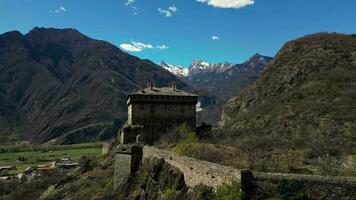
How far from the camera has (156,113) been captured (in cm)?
7144

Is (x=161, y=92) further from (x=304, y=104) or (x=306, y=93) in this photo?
(x=306, y=93)

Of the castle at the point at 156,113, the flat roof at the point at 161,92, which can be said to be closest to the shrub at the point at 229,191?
the castle at the point at 156,113

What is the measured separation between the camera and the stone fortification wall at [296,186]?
25211 mm

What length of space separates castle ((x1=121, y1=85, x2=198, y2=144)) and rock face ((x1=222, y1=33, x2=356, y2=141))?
24.7m

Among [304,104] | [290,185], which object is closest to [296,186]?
[290,185]

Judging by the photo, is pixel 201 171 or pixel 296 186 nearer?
pixel 296 186

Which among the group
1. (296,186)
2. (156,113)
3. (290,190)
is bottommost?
(290,190)

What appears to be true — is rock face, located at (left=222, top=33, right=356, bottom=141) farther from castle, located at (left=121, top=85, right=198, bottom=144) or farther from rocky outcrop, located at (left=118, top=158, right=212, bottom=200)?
rocky outcrop, located at (left=118, top=158, right=212, bottom=200)

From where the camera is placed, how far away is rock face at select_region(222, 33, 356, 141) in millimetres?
89188

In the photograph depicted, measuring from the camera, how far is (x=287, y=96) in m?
112

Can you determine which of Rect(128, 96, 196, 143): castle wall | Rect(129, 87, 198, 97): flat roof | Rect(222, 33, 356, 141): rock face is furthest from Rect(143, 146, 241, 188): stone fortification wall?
Rect(222, 33, 356, 141): rock face

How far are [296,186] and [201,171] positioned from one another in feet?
28.0

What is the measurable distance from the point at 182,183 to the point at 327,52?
4102 inches

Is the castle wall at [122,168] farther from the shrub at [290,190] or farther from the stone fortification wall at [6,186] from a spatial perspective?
the stone fortification wall at [6,186]
